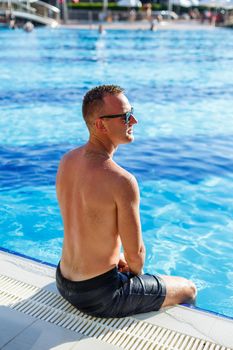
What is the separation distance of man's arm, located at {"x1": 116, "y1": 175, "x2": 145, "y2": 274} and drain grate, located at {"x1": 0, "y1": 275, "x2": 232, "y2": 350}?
0.39 meters


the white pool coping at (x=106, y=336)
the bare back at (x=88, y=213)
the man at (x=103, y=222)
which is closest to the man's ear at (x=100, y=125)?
the man at (x=103, y=222)

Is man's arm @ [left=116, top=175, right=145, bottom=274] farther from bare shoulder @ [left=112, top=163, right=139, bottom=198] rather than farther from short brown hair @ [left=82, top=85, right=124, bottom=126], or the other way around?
short brown hair @ [left=82, top=85, right=124, bottom=126]

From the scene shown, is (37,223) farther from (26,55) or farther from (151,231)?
(26,55)

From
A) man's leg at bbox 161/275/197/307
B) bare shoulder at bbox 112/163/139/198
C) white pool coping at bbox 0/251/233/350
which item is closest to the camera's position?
bare shoulder at bbox 112/163/139/198

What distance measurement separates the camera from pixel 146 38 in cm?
3058

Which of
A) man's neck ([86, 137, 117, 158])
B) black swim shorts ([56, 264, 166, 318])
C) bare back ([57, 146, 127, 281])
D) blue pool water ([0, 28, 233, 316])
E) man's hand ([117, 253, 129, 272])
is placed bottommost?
blue pool water ([0, 28, 233, 316])

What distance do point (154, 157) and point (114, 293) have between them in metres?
5.09

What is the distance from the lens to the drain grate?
260 cm

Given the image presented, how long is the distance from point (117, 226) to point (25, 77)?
45.0 feet

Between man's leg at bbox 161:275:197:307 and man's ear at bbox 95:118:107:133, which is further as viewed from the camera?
man's leg at bbox 161:275:197:307

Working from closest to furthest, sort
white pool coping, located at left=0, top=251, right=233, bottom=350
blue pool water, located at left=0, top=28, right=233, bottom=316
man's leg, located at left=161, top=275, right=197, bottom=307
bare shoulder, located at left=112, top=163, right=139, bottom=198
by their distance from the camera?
bare shoulder, located at left=112, top=163, right=139, bottom=198 < white pool coping, located at left=0, top=251, right=233, bottom=350 < man's leg, located at left=161, top=275, right=197, bottom=307 < blue pool water, located at left=0, top=28, right=233, bottom=316

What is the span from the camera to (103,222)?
256cm

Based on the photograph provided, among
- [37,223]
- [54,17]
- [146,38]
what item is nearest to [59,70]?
[37,223]

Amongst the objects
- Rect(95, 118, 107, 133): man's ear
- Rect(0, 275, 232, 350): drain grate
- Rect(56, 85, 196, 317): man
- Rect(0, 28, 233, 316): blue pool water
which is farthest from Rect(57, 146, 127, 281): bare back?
Rect(0, 28, 233, 316): blue pool water
